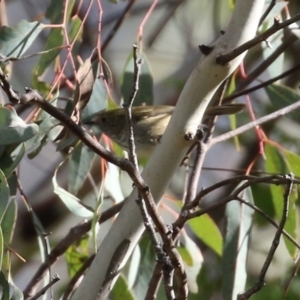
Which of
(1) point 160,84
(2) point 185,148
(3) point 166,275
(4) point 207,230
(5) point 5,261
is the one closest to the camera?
(3) point 166,275

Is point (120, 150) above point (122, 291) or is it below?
above

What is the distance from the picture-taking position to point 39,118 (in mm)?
1416

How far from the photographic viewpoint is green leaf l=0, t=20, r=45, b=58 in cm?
143

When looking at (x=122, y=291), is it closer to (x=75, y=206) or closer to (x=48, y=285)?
(x=75, y=206)

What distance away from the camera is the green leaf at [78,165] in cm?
157

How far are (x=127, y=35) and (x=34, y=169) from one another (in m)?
0.66

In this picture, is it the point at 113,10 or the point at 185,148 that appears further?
the point at 113,10

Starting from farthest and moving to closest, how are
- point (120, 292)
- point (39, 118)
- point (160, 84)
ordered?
1. point (160, 84)
2. point (120, 292)
3. point (39, 118)

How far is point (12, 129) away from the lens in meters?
1.07

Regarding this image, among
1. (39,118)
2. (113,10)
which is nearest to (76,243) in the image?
(39,118)

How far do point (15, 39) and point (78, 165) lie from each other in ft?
1.04

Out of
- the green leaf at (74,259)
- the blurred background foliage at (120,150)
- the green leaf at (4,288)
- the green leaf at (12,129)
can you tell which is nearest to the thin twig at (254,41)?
the blurred background foliage at (120,150)

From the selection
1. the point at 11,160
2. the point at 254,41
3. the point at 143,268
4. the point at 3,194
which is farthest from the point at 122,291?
the point at 254,41

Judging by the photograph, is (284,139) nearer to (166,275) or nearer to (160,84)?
(160,84)
